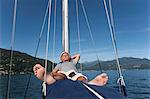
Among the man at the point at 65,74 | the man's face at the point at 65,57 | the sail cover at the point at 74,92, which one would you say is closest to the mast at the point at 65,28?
the man at the point at 65,74

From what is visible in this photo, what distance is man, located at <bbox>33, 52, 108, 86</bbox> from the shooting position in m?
3.69

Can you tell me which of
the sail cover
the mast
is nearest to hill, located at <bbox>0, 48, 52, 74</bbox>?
the mast

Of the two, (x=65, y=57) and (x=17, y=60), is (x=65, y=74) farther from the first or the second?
(x=17, y=60)

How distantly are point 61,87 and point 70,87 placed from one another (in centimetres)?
15

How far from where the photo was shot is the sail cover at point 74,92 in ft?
8.70

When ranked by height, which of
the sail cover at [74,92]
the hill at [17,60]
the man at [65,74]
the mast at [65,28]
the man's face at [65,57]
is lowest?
the sail cover at [74,92]

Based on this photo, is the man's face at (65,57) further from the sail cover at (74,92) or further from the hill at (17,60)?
the hill at (17,60)

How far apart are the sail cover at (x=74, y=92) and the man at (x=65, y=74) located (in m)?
0.41

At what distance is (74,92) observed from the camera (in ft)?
9.18

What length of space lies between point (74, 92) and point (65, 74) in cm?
134

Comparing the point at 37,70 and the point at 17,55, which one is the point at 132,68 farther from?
the point at 37,70

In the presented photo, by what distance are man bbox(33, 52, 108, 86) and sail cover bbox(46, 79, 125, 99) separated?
0.41 meters

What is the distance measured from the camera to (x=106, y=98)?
2521mm

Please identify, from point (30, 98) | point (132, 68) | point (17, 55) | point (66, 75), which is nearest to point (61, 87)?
point (66, 75)
